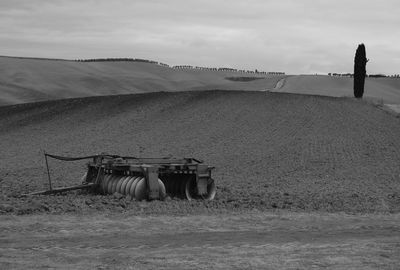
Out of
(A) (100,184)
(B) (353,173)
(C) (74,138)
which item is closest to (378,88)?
(C) (74,138)

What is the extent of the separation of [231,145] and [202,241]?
21373mm

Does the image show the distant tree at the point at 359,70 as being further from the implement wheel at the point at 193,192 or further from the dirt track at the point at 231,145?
the implement wheel at the point at 193,192

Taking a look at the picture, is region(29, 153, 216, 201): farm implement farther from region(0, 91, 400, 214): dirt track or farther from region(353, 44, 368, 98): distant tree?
region(353, 44, 368, 98): distant tree

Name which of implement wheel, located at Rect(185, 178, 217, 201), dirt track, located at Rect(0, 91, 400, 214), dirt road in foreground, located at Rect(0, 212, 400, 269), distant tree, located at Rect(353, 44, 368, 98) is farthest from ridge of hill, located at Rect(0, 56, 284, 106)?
dirt road in foreground, located at Rect(0, 212, 400, 269)

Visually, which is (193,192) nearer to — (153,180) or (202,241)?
(153,180)

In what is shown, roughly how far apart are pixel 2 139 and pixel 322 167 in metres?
20.2

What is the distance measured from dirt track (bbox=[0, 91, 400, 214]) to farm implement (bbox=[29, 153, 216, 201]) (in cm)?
53

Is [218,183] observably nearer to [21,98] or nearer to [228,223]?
[228,223]

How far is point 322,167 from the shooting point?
27.5 m

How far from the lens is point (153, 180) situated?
16938 mm

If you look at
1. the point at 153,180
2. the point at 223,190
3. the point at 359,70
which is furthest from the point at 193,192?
the point at 359,70

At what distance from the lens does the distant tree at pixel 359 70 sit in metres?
66.0

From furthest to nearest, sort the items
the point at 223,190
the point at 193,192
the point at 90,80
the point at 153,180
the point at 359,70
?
1. the point at 90,80
2. the point at 359,70
3. the point at 223,190
4. the point at 193,192
5. the point at 153,180

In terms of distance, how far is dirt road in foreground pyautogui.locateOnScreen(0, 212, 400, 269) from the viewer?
34.0ft
